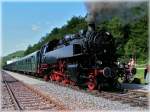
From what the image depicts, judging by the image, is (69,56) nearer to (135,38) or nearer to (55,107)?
(55,107)

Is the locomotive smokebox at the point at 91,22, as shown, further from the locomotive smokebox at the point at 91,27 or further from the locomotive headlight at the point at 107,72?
the locomotive headlight at the point at 107,72

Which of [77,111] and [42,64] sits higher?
[42,64]

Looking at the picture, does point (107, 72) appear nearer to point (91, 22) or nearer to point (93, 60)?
point (93, 60)

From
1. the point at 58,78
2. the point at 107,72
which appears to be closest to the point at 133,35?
the point at 58,78

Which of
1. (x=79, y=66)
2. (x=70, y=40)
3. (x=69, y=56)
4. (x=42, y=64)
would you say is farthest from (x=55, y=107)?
(x=42, y=64)

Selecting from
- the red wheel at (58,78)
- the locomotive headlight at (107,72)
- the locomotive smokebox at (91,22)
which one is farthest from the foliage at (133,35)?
the locomotive headlight at (107,72)

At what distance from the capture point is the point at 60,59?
64.7ft

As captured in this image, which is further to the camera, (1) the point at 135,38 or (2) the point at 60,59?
(1) the point at 135,38

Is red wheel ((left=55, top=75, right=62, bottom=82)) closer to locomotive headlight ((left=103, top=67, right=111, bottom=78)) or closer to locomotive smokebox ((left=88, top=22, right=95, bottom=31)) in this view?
locomotive smokebox ((left=88, top=22, right=95, bottom=31))

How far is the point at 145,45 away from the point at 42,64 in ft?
105

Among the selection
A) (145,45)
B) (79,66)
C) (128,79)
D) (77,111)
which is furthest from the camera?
(145,45)

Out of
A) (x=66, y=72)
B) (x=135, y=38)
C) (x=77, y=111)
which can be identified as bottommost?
(x=77, y=111)

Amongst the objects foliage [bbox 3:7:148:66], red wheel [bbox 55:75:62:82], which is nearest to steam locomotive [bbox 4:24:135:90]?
red wheel [bbox 55:75:62:82]

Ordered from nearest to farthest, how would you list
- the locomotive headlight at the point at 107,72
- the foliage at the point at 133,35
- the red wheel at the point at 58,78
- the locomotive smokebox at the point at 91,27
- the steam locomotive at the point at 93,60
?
the locomotive headlight at the point at 107,72
the steam locomotive at the point at 93,60
the locomotive smokebox at the point at 91,27
the red wheel at the point at 58,78
the foliage at the point at 133,35
